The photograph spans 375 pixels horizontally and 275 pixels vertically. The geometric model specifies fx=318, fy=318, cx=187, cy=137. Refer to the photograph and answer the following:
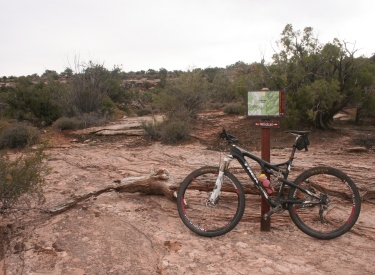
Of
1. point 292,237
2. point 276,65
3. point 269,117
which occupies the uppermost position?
point 276,65

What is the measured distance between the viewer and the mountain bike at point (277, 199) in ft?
10.6

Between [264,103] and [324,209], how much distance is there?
1.27 metres

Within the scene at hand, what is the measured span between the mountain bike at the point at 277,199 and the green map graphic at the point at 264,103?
304 millimetres

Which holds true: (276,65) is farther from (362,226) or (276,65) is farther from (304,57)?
(362,226)

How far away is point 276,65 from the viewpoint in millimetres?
10188

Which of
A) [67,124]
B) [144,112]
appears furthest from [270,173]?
[144,112]

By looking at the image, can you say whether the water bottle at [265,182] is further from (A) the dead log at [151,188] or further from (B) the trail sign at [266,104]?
(A) the dead log at [151,188]

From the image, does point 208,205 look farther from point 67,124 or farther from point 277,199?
point 67,124

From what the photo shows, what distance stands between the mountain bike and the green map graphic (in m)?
0.30

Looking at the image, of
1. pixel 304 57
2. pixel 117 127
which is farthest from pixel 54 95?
pixel 304 57

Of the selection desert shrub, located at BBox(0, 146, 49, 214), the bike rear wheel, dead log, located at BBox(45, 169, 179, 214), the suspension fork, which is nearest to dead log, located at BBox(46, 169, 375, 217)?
dead log, located at BBox(45, 169, 179, 214)

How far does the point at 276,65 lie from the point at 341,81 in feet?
6.54

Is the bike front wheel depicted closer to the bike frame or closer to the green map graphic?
the bike frame

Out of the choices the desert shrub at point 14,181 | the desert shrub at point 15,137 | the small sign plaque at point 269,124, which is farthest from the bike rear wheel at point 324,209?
the desert shrub at point 15,137
